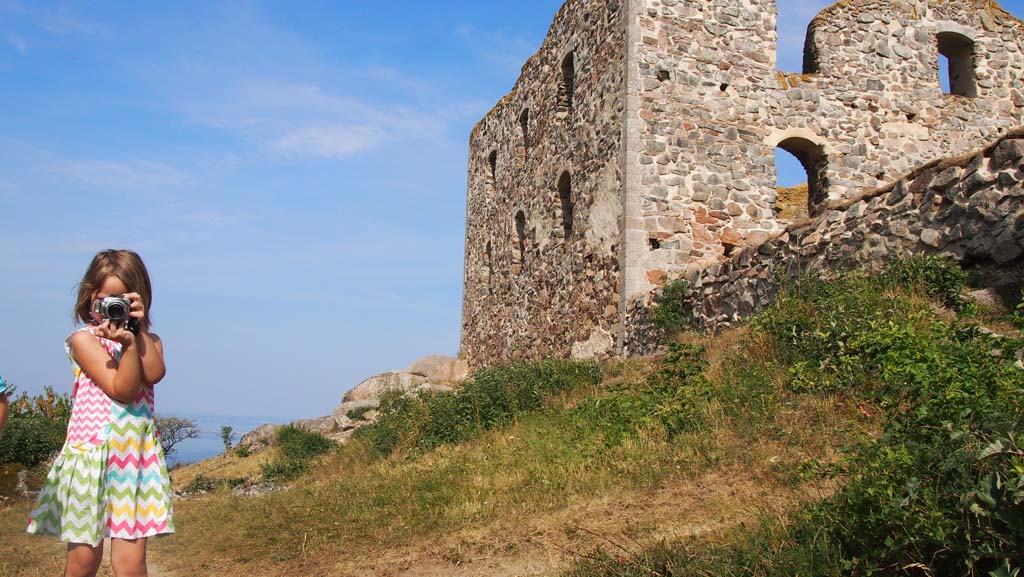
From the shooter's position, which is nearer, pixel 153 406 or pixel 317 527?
pixel 153 406

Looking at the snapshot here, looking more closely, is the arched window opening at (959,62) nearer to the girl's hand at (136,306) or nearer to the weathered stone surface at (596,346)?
the weathered stone surface at (596,346)

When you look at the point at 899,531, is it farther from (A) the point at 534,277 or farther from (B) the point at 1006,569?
(A) the point at 534,277

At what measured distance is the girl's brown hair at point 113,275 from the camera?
12.7 ft

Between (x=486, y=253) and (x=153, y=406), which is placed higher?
(x=486, y=253)

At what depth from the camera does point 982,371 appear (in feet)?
16.9

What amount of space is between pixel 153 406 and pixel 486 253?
1670 cm

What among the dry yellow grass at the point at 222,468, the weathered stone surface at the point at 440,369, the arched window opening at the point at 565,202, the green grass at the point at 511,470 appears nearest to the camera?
the green grass at the point at 511,470

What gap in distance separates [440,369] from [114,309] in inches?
700

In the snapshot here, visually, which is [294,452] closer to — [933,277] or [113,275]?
[933,277]

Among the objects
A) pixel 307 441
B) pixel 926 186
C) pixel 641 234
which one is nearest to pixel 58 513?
pixel 926 186

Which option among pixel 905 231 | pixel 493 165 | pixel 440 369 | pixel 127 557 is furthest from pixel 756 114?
pixel 127 557

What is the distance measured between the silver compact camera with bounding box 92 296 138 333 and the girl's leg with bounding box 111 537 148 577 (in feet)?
3.22

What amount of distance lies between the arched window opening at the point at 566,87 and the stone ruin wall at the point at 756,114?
9.03 feet

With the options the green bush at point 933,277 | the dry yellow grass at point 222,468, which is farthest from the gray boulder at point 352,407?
the green bush at point 933,277
